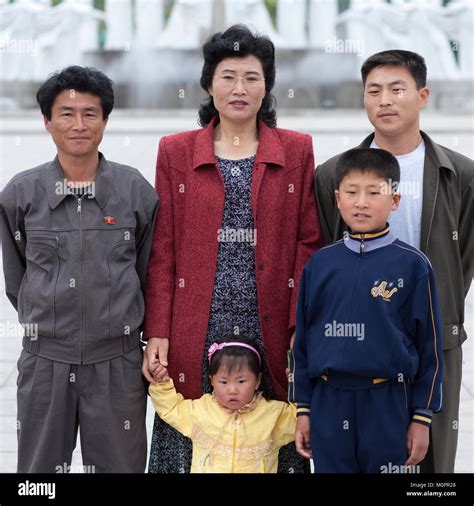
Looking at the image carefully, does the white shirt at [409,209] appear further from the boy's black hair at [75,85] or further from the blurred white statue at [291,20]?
the blurred white statue at [291,20]

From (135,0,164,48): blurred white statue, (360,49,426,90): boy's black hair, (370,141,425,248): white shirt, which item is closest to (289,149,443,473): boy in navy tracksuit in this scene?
(370,141,425,248): white shirt

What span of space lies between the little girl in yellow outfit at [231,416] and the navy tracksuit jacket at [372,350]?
349 mm

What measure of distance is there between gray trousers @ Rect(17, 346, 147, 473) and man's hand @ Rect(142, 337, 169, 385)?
0.03 meters

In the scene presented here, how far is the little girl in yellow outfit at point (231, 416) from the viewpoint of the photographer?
12.0 feet

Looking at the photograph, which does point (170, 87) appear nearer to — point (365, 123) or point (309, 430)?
point (365, 123)

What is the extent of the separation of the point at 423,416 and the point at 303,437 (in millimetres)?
462

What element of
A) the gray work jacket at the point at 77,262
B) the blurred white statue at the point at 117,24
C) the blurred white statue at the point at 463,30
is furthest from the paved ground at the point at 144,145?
the blurred white statue at the point at 117,24

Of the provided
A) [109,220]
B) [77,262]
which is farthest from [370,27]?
[77,262]

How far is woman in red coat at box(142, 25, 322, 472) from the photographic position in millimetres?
3662

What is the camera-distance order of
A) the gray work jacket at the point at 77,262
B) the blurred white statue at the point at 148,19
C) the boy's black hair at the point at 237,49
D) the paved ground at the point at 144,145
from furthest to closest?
the blurred white statue at the point at 148,19 < the paved ground at the point at 144,145 < the boy's black hair at the point at 237,49 < the gray work jacket at the point at 77,262

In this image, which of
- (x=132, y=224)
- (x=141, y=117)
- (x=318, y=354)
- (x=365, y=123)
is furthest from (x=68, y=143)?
(x=141, y=117)

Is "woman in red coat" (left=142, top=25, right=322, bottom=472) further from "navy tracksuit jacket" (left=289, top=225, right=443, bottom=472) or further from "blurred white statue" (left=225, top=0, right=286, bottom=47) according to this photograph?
"blurred white statue" (left=225, top=0, right=286, bottom=47)

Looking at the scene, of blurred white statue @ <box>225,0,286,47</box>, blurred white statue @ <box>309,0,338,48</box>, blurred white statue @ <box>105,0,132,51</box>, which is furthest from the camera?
blurred white statue @ <box>309,0,338,48</box>
